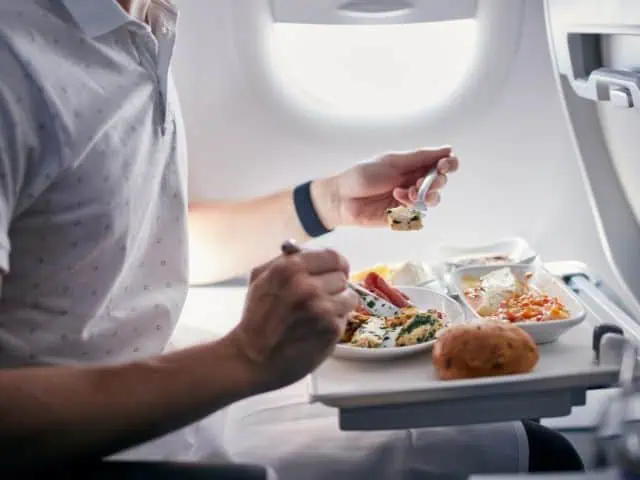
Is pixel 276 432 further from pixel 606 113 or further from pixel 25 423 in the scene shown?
pixel 606 113

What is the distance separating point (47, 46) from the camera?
3.37ft

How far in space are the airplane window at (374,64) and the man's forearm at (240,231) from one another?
27 cm

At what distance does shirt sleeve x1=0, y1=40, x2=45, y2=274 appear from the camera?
0.91 metres

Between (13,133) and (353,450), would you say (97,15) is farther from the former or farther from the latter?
(353,450)

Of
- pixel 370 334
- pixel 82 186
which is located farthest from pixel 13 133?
pixel 370 334

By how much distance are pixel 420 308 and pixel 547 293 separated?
0.59ft

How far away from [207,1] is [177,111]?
0.44 metres

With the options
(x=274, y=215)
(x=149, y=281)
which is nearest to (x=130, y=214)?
(x=149, y=281)

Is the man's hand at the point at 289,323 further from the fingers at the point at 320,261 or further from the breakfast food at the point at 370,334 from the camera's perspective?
the breakfast food at the point at 370,334

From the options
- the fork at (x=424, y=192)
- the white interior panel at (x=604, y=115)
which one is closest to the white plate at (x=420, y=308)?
the fork at (x=424, y=192)

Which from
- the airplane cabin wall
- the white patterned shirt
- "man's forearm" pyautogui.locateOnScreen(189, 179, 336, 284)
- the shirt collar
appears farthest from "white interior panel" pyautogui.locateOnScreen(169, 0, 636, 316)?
the shirt collar

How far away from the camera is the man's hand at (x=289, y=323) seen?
3.03 ft

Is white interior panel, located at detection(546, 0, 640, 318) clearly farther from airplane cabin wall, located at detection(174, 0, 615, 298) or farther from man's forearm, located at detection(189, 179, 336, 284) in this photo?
man's forearm, located at detection(189, 179, 336, 284)

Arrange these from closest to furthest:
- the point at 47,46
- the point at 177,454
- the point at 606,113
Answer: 1. the point at 47,46
2. the point at 177,454
3. the point at 606,113
